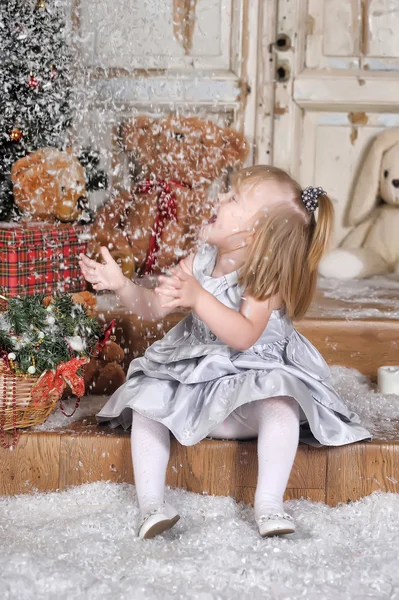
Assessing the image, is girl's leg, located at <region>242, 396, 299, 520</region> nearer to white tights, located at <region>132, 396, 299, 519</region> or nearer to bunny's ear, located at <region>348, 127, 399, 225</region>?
white tights, located at <region>132, 396, 299, 519</region>

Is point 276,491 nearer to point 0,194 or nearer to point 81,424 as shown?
point 81,424

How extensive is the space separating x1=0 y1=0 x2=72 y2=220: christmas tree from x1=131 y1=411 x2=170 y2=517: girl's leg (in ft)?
3.90

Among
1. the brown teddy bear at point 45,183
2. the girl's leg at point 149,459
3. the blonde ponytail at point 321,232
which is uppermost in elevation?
the blonde ponytail at point 321,232

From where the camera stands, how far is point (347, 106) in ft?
8.71

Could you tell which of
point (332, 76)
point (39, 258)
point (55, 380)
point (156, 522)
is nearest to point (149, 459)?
point (156, 522)

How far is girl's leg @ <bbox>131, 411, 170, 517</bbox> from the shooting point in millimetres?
1265

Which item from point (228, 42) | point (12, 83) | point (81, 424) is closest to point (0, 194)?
point (12, 83)

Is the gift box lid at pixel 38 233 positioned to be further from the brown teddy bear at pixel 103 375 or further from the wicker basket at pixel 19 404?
the wicker basket at pixel 19 404

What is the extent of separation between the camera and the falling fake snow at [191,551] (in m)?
1.06

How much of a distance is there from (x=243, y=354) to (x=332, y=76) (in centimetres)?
152

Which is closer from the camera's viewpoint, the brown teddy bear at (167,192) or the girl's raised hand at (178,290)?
the girl's raised hand at (178,290)

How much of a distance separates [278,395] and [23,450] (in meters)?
0.47

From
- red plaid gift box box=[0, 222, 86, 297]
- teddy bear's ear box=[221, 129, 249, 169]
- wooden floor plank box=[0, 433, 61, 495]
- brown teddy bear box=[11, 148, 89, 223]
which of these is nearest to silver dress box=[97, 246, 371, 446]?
wooden floor plank box=[0, 433, 61, 495]

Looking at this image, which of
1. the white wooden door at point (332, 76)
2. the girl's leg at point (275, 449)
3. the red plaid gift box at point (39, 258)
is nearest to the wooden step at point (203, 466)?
the girl's leg at point (275, 449)
